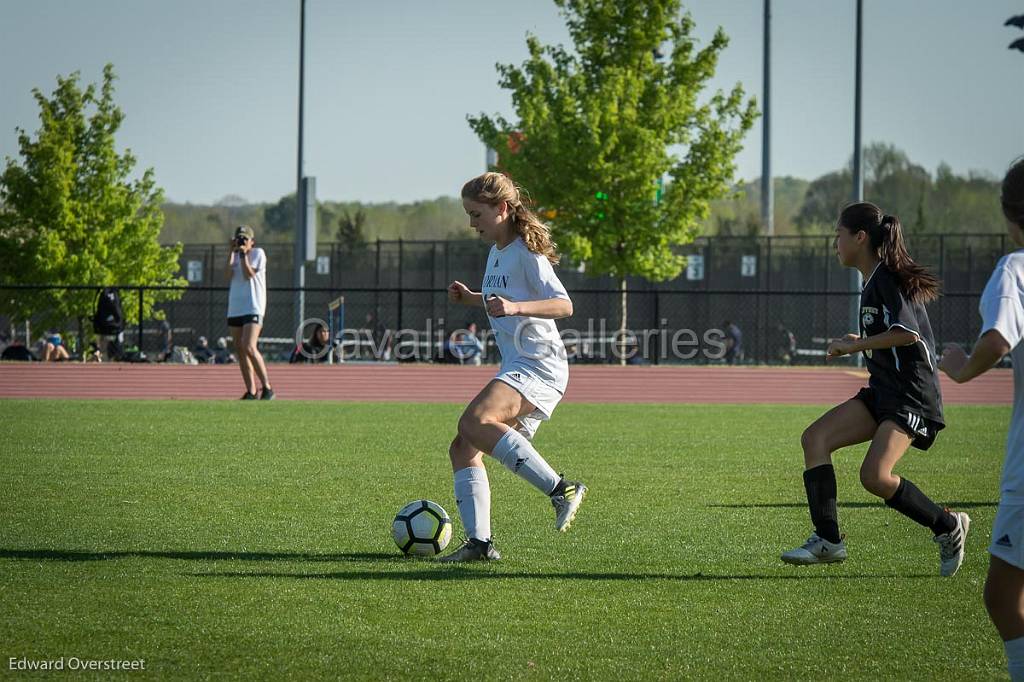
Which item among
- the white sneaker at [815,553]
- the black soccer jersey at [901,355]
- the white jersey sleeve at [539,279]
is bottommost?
the white sneaker at [815,553]

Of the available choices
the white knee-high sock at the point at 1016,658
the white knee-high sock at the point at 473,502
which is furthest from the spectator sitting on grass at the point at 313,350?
the white knee-high sock at the point at 1016,658

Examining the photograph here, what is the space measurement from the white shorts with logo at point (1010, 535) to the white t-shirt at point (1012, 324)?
30 millimetres

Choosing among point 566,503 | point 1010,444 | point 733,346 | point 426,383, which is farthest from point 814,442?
point 733,346

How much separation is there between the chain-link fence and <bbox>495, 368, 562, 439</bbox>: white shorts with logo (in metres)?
29.2

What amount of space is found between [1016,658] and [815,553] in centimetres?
257

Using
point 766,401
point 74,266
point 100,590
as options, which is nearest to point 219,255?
point 74,266

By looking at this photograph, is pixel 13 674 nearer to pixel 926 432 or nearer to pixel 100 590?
pixel 100 590

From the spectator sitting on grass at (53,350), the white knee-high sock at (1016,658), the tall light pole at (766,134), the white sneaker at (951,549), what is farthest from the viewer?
the tall light pole at (766,134)

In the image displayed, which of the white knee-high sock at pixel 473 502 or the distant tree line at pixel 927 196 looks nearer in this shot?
the white knee-high sock at pixel 473 502

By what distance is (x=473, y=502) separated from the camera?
640 cm

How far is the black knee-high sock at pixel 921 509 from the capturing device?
618 cm

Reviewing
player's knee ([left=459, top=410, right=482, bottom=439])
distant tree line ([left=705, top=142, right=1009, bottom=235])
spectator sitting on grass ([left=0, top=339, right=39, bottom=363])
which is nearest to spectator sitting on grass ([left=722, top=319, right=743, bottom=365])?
spectator sitting on grass ([left=0, top=339, right=39, bottom=363])

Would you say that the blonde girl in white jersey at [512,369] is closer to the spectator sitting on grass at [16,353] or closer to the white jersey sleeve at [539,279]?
the white jersey sleeve at [539,279]

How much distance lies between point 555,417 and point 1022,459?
12.5m
